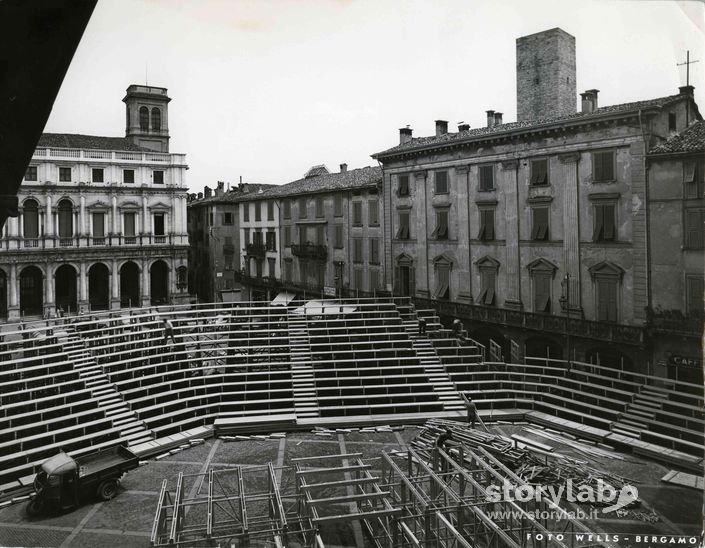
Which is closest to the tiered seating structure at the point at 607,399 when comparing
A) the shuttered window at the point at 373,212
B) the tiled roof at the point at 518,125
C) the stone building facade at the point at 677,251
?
the stone building facade at the point at 677,251

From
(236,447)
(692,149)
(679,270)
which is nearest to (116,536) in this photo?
(236,447)

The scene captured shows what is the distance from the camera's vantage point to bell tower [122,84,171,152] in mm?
13891

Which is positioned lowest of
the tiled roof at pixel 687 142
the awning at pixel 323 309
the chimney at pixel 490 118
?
the awning at pixel 323 309

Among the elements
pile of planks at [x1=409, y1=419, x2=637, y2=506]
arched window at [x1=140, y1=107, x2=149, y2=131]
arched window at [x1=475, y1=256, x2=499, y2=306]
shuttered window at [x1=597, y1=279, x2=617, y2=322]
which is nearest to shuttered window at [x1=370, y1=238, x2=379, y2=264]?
arched window at [x1=475, y1=256, x2=499, y2=306]

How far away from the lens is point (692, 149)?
13.3m

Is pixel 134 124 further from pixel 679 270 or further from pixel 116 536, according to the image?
pixel 679 270

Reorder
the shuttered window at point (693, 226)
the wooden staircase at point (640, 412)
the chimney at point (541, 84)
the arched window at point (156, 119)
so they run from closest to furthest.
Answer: the shuttered window at point (693, 226) → the wooden staircase at point (640, 412) → the arched window at point (156, 119) → the chimney at point (541, 84)

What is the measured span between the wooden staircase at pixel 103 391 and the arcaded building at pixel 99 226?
164cm

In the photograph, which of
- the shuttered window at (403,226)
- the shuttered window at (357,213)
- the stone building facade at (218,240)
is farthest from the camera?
the stone building facade at (218,240)

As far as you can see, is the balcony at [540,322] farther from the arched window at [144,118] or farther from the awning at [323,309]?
the arched window at [144,118]

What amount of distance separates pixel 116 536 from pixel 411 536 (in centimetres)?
496

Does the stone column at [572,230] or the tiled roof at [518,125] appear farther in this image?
the stone column at [572,230]

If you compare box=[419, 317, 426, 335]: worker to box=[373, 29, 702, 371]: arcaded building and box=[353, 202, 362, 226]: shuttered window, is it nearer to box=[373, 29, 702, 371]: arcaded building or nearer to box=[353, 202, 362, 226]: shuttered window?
box=[373, 29, 702, 371]: arcaded building

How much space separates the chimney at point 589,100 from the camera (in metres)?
17.3
